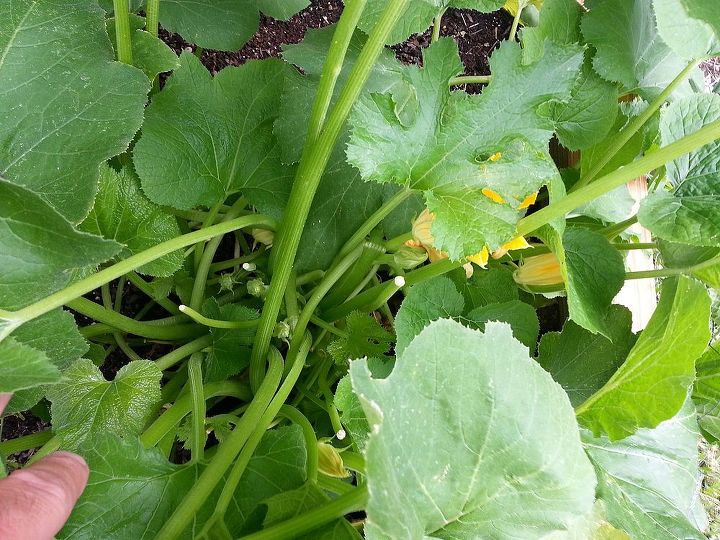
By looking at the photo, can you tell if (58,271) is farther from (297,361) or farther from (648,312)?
(648,312)

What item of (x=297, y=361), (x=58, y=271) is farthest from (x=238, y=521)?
(x=58, y=271)

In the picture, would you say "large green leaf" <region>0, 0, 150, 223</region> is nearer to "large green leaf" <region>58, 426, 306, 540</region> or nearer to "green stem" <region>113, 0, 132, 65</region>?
"green stem" <region>113, 0, 132, 65</region>

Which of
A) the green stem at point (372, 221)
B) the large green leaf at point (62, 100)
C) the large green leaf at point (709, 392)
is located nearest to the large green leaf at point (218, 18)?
the large green leaf at point (62, 100)

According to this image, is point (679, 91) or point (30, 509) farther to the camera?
point (679, 91)

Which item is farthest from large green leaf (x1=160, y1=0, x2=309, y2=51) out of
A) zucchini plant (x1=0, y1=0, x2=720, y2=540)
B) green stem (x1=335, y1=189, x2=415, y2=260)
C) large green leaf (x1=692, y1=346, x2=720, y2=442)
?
large green leaf (x1=692, y1=346, x2=720, y2=442)

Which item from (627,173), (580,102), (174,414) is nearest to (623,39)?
(580,102)

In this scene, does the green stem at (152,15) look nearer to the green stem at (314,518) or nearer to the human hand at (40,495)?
the human hand at (40,495)

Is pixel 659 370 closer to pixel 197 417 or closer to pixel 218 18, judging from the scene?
pixel 197 417
